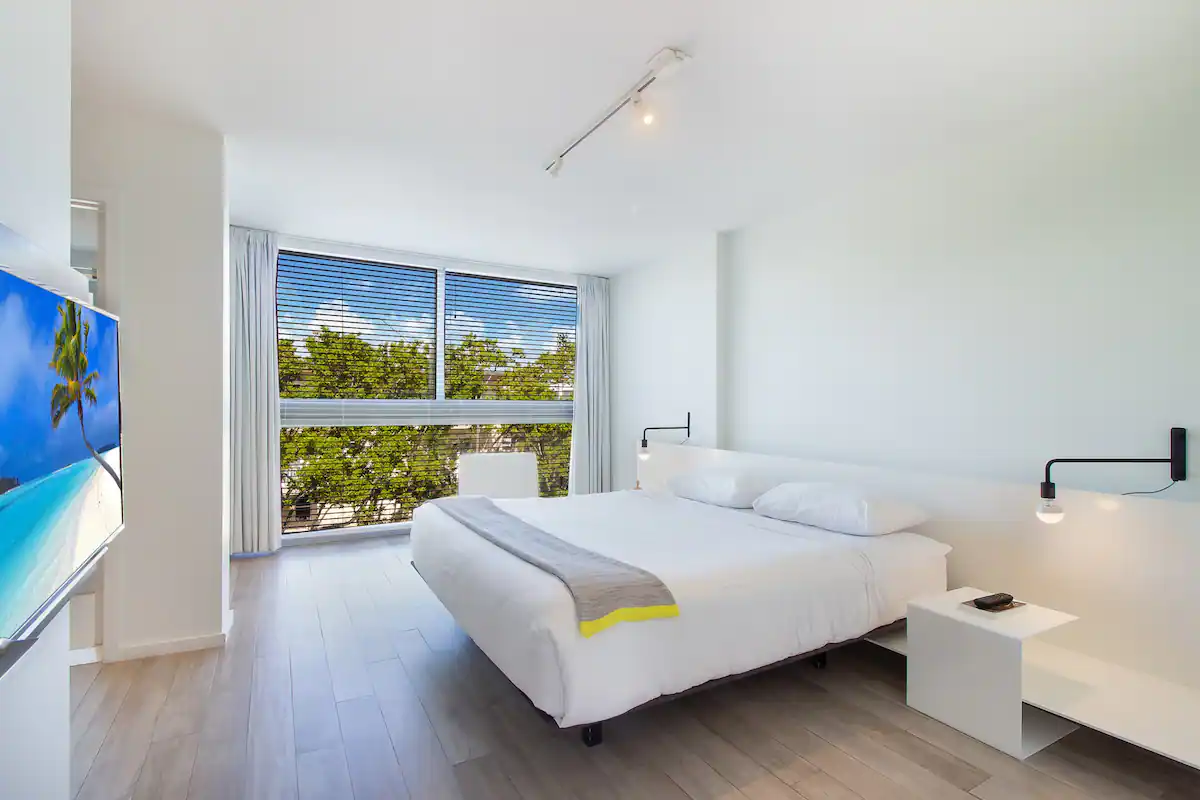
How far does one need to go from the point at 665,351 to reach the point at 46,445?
4.46 meters

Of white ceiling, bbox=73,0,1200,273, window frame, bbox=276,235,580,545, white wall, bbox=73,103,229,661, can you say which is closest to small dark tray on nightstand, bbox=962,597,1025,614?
white ceiling, bbox=73,0,1200,273

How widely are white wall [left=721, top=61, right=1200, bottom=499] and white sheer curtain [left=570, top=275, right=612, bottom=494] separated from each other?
2271 millimetres

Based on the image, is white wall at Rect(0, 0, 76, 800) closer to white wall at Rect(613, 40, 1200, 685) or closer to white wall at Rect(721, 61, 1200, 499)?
white wall at Rect(613, 40, 1200, 685)

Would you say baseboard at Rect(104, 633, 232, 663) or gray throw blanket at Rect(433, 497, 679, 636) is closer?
gray throw blanket at Rect(433, 497, 679, 636)

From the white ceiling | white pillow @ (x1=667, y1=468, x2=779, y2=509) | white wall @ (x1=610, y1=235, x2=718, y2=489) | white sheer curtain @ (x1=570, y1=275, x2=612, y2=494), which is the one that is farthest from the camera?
white sheer curtain @ (x1=570, y1=275, x2=612, y2=494)

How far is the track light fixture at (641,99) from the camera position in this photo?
7.43ft

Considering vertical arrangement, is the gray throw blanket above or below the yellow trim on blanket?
above

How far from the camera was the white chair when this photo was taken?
445 centimetres

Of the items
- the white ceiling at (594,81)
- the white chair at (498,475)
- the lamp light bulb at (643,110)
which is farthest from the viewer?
the white chair at (498,475)

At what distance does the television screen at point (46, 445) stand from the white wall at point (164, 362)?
4.58ft

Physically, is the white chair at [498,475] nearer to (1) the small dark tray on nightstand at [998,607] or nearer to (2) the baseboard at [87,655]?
(2) the baseboard at [87,655]

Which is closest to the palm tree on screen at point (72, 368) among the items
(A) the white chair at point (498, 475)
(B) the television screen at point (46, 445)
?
(B) the television screen at point (46, 445)

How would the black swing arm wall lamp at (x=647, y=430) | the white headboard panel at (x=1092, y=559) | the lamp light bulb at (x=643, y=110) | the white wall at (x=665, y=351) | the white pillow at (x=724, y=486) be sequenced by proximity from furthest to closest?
the black swing arm wall lamp at (x=647, y=430) < the white wall at (x=665, y=351) < the white pillow at (x=724, y=486) < the lamp light bulb at (x=643, y=110) < the white headboard panel at (x=1092, y=559)

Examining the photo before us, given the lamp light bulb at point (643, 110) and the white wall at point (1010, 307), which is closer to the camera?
the white wall at point (1010, 307)
